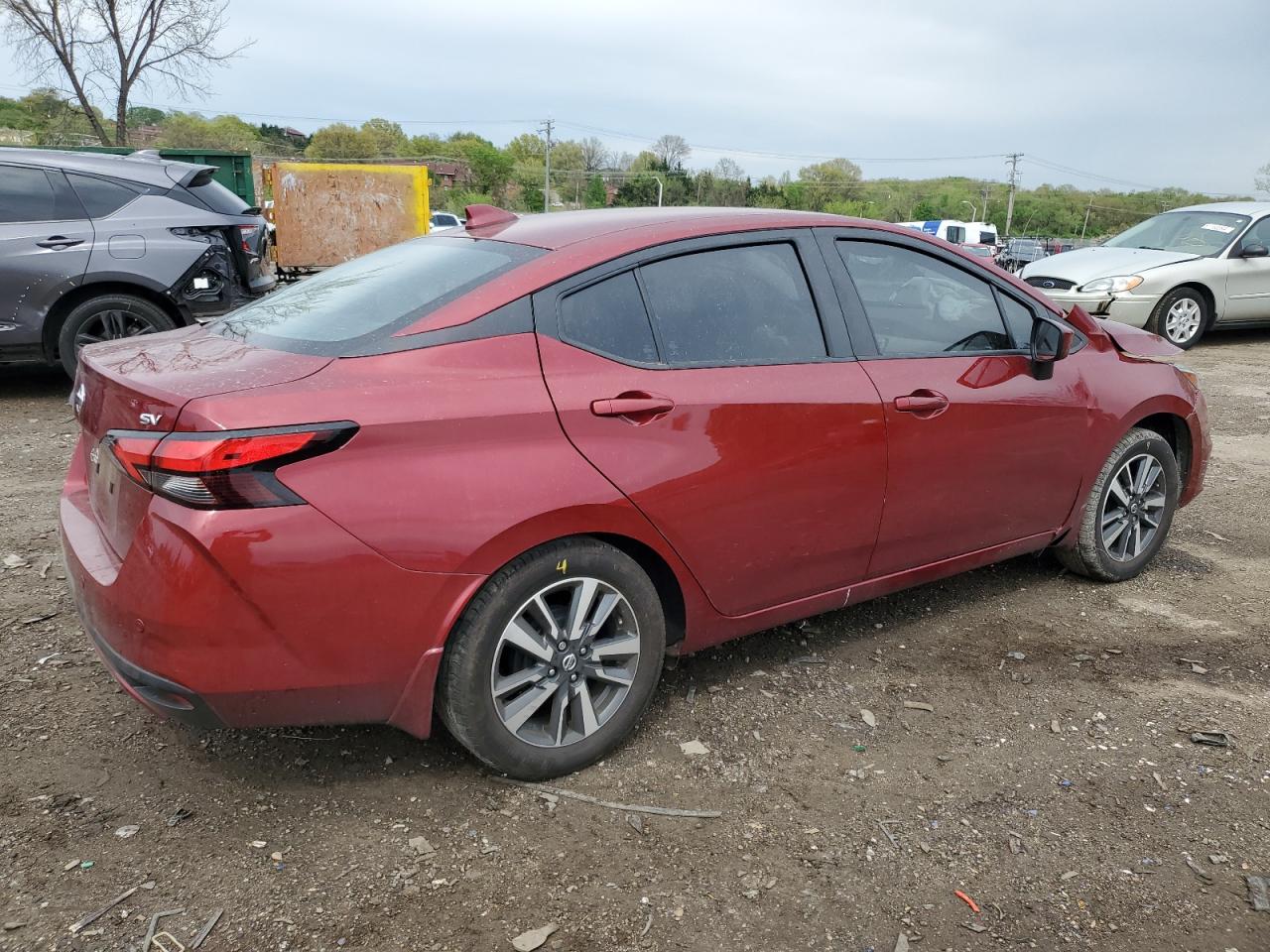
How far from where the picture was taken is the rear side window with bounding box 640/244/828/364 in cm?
302

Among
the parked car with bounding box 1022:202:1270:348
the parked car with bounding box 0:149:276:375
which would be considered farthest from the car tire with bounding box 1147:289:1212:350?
the parked car with bounding box 0:149:276:375

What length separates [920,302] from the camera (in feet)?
11.9

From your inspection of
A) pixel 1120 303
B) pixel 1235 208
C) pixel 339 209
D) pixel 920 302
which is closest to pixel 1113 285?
pixel 1120 303

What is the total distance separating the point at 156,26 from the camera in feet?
98.8

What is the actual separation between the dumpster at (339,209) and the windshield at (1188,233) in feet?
32.5

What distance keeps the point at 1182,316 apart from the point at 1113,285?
41.2 inches

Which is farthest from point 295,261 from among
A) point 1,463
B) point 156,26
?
point 156,26

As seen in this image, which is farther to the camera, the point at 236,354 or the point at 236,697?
the point at 236,354

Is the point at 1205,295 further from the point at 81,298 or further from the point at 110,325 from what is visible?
the point at 81,298

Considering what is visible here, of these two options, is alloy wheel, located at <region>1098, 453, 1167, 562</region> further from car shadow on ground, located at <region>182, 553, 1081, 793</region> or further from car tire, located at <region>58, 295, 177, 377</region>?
car tire, located at <region>58, 295, 177, 377</region>

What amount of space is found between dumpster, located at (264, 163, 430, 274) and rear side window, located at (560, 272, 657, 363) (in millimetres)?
13274

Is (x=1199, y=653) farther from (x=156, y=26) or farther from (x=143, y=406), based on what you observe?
(x=156, y=26)

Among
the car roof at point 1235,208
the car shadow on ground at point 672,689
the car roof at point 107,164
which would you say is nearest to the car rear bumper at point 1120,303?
the car roof at point 1235,208

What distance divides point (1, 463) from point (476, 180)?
98.6 meters
